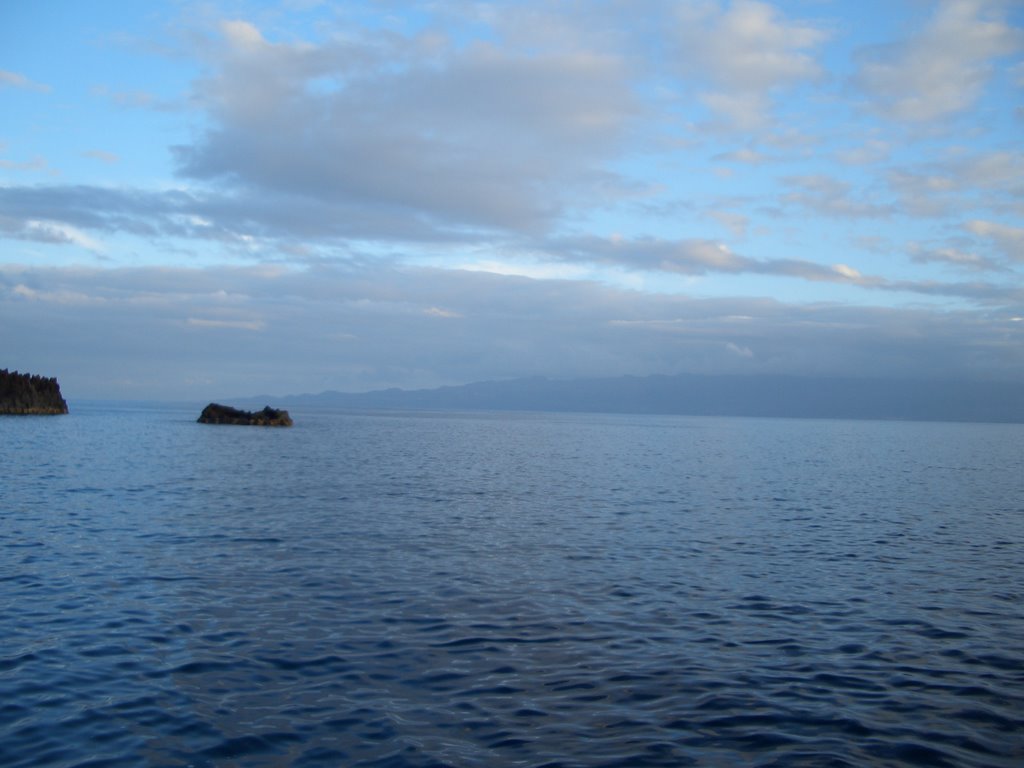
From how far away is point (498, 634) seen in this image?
1806 cm

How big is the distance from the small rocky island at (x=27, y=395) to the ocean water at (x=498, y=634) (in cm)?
12279

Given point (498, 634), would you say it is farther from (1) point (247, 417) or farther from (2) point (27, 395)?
(2) point (27, 395)

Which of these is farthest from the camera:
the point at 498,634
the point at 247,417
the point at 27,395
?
the point at 27,395

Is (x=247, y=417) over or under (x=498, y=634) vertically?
over

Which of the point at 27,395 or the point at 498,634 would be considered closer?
the point at 498,634

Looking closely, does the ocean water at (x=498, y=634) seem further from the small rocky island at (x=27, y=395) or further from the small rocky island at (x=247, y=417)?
the small rocky island at (x=27, y=395)

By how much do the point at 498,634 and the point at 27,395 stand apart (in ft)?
519

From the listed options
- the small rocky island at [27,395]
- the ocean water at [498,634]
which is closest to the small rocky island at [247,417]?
the small rocky island at [27,395]

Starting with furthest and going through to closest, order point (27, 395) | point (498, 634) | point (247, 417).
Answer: point (27, 395)
point (247, 417)
point (498, 634)

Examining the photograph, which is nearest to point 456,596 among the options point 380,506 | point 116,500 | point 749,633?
point 749,633

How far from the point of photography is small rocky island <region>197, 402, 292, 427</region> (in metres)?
133

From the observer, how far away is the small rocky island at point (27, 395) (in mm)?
144500

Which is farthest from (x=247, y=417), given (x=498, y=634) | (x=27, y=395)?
(x=498, y=634)

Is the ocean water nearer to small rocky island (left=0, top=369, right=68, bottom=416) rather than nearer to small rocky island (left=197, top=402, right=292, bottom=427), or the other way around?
small rocky island (left=197, top=402, right=292, bottom=427)
